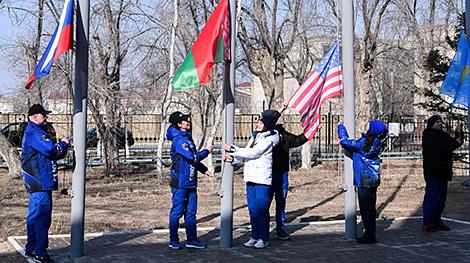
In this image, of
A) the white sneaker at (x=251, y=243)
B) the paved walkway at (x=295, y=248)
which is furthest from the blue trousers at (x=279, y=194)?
the white sneaker at (x=251, y=243)

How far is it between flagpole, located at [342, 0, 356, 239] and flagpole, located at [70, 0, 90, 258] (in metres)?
3.76

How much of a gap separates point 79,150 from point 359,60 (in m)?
19.5

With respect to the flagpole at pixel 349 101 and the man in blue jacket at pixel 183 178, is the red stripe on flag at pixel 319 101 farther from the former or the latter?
the man in blue jacket at pixel 183 178

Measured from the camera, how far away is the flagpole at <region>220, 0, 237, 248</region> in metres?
10.1

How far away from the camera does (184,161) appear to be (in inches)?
391

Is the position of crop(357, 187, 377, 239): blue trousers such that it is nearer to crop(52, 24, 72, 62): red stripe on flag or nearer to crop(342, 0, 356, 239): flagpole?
crop(342, 0, 356, 239): flagpole

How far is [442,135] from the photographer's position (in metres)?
11.6

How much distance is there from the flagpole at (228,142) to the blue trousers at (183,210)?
0.42m

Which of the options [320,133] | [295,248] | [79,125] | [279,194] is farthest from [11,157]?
[320,133]

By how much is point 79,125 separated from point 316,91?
3.61 m

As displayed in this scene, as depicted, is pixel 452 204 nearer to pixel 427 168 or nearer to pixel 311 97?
pixel 427 168

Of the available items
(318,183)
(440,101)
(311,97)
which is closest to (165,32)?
(318,183)

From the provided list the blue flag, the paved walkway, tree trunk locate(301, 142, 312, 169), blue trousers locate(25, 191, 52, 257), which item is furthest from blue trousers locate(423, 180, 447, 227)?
tree trunk locate(301, 142, 312, 169)

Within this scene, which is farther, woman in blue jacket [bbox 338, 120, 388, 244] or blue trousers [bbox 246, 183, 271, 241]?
woman in blue jacket [bbox 338, 120, 388, 244]
